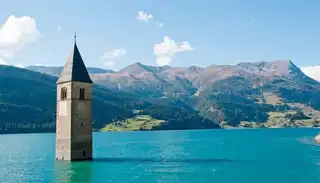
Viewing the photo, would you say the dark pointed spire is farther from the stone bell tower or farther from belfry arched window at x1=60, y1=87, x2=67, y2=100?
belfry arched window at x1=60, y1=87, x2=67, y2=100

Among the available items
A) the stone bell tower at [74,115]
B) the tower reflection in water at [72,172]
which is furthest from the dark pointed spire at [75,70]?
the tower reflection in water at [72,172]

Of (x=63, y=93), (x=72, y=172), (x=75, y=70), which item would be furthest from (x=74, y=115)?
(x=72, y=172)

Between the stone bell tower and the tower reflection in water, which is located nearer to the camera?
the tower reflection in water

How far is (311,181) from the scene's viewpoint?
5531 cm

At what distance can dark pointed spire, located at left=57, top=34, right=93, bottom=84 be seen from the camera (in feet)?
246

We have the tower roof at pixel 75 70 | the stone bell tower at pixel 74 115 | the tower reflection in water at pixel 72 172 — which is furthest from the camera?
the tower roof at pixel 75 70

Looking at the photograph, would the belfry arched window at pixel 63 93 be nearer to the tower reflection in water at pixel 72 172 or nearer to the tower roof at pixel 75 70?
the tower roof at pixel 75 70

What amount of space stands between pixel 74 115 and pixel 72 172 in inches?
570

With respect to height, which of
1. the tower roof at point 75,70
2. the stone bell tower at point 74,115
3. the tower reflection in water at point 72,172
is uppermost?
the tower roof at point 75,70

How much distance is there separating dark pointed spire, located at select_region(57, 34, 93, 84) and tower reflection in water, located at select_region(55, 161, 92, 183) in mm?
15140

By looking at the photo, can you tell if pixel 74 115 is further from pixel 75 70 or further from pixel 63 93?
pixel 75 70

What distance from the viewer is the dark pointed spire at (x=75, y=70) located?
7506 centimetres

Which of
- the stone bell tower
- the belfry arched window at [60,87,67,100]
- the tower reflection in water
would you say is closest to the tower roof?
the stone bell tower

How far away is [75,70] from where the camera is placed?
75.9 m
